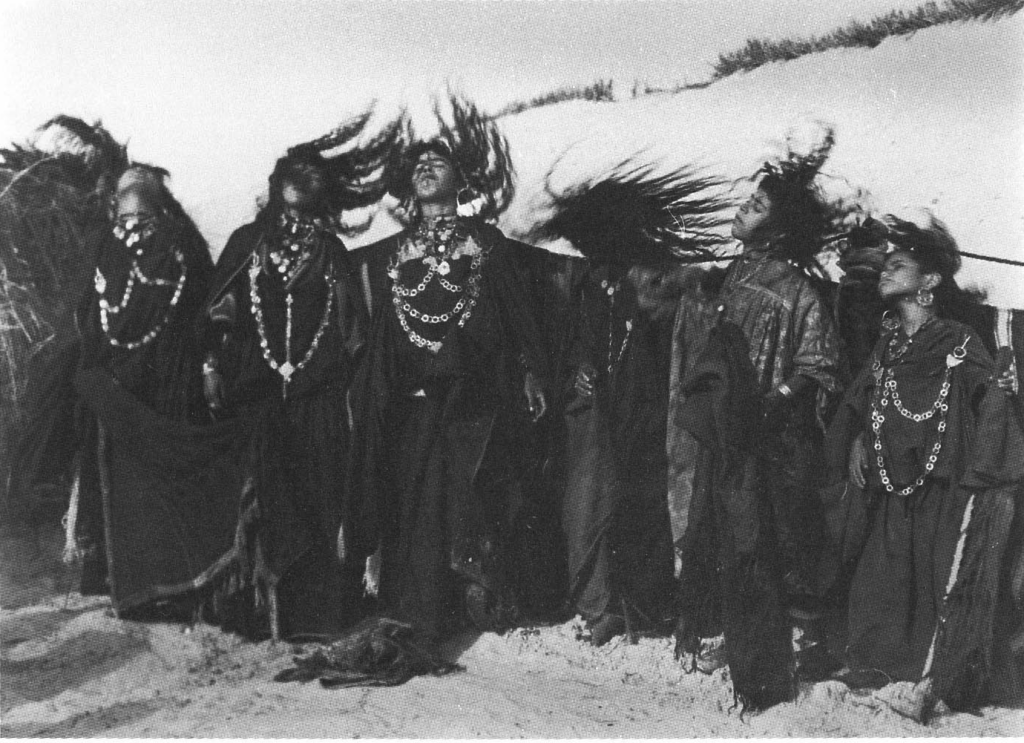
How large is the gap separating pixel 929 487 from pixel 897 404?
271mm

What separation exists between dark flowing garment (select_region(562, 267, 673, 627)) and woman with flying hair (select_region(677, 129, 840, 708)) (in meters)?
0.13

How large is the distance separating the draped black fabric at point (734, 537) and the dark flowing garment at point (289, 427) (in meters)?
1.09

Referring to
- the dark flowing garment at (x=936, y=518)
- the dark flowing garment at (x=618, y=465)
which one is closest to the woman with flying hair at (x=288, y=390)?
the dark flowing garment at (x=618, y=465)

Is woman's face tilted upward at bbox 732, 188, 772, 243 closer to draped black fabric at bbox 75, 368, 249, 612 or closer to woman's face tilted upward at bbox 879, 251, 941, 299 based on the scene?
woman's face tilted upward at bbox 879, 251, 941, 299

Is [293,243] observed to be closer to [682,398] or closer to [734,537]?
[682,398]

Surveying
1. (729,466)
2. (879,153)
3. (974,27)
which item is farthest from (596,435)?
(974,27)

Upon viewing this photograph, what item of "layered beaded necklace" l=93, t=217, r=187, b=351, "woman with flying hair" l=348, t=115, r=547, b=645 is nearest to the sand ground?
"woman with flying hair" l=348, t=115, r=547, b=645

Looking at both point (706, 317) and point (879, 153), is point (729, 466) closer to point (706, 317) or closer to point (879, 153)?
point (706, 317)

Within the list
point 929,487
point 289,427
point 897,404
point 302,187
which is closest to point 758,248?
point 897,404

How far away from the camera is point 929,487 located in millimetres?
4301

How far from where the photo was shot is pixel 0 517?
443 centimetres

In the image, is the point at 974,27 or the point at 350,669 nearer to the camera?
the point at 350,669

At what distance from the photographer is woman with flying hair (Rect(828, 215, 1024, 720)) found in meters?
4.19

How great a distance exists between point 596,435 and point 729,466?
46 centimetres
